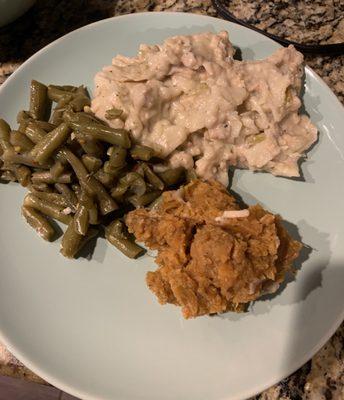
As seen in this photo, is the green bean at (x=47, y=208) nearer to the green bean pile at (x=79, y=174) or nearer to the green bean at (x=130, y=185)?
the green bean pile at (x=79, y=174)

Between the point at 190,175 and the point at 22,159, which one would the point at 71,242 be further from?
the point at 190,175

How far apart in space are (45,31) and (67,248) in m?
1.55

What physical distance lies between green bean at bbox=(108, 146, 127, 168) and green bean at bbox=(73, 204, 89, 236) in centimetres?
23

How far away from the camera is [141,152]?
6.91ft

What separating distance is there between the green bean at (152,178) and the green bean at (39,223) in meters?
0.51

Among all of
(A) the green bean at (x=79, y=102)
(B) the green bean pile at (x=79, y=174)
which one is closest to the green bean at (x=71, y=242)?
(B) the green bean pile at (x=79, y=174)

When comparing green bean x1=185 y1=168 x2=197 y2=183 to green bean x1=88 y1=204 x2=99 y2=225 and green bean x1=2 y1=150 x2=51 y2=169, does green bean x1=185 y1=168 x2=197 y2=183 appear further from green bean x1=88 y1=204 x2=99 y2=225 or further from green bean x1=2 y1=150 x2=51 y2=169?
green bean x1=2 y1=150 x2=51 y2=169

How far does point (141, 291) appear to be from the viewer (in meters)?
2.11

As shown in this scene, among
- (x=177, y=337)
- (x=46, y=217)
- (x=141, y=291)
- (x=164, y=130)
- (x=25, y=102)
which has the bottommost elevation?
(x=177, y=337)

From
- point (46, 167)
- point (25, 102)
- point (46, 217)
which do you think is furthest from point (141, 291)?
point (25, 102)

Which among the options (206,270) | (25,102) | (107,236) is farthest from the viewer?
(25,102)

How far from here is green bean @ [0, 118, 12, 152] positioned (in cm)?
228

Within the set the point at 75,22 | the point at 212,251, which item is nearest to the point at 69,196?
the point at 212,251

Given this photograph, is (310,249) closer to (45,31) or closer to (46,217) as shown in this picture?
(46,217)
